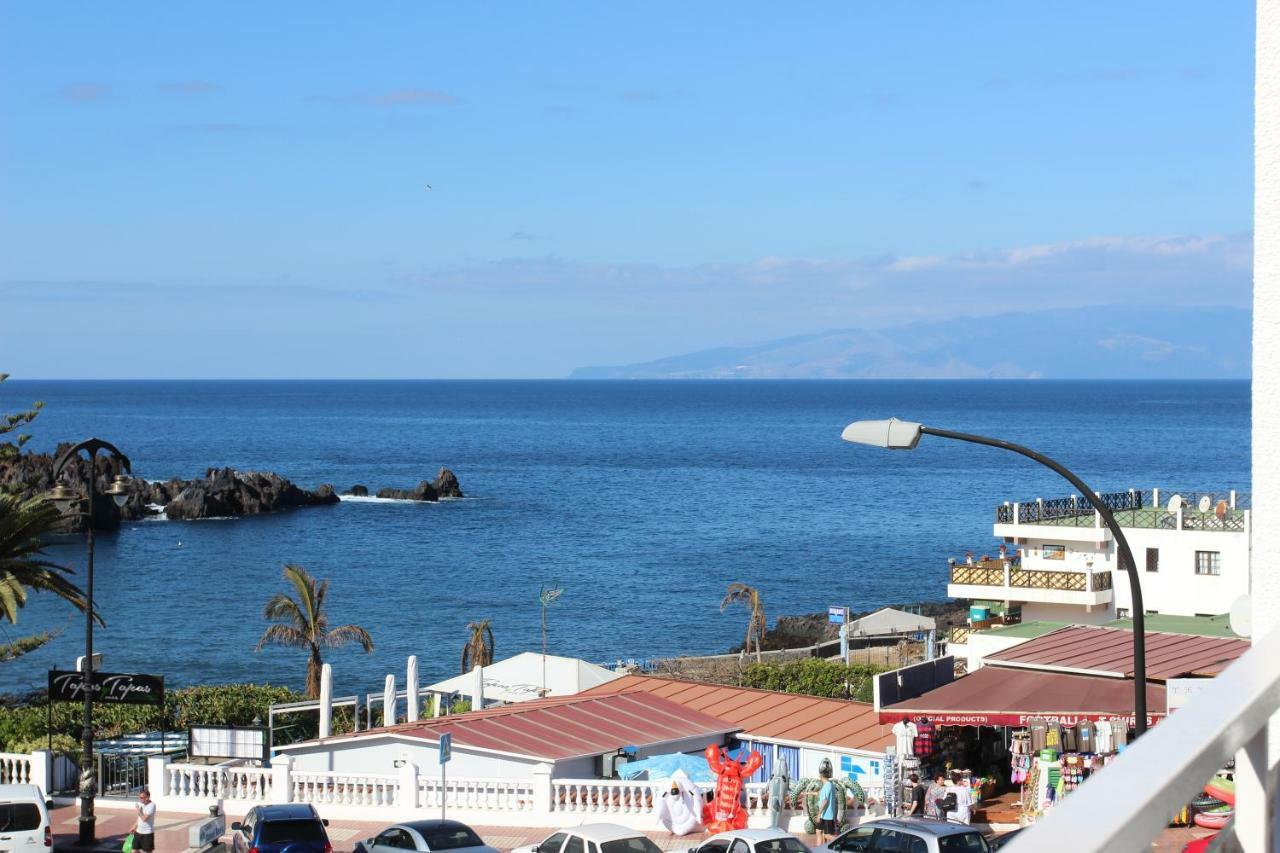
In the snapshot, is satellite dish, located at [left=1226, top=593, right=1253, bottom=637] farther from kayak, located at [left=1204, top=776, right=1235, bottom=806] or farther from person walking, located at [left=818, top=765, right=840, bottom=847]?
person walking, located at [left=818, top=765, right=840, bottom=847]

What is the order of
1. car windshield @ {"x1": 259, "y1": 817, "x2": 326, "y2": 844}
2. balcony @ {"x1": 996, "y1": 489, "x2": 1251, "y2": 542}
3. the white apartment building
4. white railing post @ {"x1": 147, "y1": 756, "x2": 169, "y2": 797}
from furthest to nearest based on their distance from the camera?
balcony @ {"x1": 996, "y1": 489, "x2": 1251, "y2": 542} < the white apartment building < white railing post @ {"x1": 147, "y1": 756, "x2": 169, "y2": 797} < car windshield @ {"x1": 259, "y1": 817, "x2": 326, "y2": 844}

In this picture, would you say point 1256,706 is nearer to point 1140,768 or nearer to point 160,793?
point 1140,768

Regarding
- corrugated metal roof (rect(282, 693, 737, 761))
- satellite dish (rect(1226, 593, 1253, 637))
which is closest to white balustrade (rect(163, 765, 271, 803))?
corrugated metal roof (rect(282, 693, 737, 761))

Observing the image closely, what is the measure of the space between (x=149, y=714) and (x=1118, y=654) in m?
24.2

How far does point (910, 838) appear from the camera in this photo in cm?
1775

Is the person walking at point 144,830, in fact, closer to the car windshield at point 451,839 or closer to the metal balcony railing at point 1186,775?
the car windshield at point 451,839

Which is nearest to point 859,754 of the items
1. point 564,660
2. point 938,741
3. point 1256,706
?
point 938,741

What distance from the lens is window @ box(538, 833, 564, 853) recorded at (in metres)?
19.6

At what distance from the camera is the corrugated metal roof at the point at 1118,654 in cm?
2553

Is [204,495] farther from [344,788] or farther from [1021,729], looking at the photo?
[1021,729]

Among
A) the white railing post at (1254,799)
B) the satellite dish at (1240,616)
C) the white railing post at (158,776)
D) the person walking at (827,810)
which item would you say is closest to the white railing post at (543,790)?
the person walking at (827,810)

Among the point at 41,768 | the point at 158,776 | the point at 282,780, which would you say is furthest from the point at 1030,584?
the point at 41,768

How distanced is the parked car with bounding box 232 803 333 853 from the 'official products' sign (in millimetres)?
6068

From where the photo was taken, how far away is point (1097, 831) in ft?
5.64
